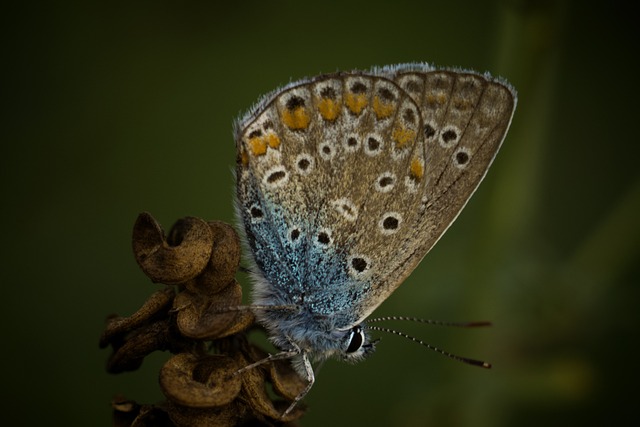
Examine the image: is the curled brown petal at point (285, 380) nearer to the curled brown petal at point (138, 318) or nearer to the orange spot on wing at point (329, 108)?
the curled brown petal at point (138, 318)

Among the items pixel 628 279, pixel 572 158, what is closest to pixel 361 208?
pixel 628 279

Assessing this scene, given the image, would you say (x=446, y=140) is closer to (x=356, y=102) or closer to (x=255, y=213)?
(x=356, y=102)

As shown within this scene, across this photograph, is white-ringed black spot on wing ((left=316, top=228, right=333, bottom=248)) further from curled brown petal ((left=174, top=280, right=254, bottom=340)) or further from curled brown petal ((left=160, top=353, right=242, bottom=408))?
curled brown petal ((left=160, top=353, right=242, bottom=408))

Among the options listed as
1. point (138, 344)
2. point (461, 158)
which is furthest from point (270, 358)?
point (461, 158)

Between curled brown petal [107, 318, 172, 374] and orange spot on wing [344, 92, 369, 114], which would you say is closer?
curled brown petal [107, 318, 172, 374]

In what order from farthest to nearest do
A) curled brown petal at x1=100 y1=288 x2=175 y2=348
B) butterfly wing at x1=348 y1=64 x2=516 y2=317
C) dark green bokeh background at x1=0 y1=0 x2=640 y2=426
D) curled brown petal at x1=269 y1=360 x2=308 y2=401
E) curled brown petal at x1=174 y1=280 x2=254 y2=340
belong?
dark green bokeh background at x1=0 y1=0 x2=640 y2=426 < butterfly wing at x1=348 y1=64 x2=516 y2=317 < curled brown petal at x1=269 y1=360 x2=308 y2=401 < curled brown petal at x1=100 y1=288 x2=175 y2=348 < curled brown petal at x1=174 y1=280 x2=254 y2=340

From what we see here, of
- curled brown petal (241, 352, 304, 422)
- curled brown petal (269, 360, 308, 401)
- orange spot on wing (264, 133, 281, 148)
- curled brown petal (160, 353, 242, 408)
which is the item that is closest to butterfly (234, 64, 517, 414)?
orange spot on wing (264, 133, 281, 148)

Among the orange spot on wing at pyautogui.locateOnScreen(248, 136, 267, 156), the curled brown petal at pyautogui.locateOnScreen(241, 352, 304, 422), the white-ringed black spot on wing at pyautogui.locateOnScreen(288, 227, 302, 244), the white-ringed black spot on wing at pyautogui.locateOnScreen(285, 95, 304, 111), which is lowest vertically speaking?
the curled brown petal at pyautogui.locateOnScreen(241, 352, 304, 422)
